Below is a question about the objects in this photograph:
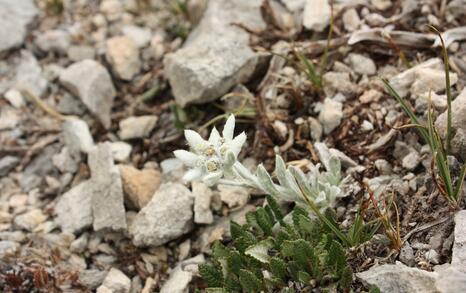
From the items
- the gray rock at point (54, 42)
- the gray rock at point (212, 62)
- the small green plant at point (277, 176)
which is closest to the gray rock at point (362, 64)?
the gray rock at point (212, 62)

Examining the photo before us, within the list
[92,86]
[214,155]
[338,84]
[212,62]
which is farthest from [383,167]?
[92,86]

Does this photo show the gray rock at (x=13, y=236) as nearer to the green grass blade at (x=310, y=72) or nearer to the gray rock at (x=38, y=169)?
the gray rock at (x=38, y=169)

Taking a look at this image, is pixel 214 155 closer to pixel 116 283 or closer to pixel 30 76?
pixel 116 283

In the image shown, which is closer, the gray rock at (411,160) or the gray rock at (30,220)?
the gray rock at (411,160)

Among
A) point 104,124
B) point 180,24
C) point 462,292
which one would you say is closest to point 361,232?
point 462,292

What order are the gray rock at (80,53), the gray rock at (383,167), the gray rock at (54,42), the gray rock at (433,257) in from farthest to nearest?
the gray rock at (54,42) → the gray rock at (80,53) → the gray rock at (383,167) → the gray rock at (433,257)

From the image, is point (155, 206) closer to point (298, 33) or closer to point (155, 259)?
point (155, 259)

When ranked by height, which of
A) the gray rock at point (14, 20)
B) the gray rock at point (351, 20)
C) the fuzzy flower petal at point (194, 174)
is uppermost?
the gray rock at point (14, 20)
